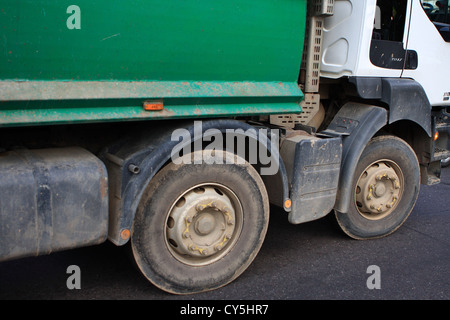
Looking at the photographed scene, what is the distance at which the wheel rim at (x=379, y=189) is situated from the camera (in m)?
4.10

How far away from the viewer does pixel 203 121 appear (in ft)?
10.1

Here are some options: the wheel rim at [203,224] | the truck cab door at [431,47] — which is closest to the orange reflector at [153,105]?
the wheel rim at [203,224]

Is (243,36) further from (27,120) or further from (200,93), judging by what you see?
Result: (27,120)

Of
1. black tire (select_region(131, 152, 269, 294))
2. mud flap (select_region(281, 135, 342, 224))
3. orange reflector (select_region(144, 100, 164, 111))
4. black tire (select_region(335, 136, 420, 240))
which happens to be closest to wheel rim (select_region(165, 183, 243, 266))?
black tire (select_region(131, 152, 269, 294))

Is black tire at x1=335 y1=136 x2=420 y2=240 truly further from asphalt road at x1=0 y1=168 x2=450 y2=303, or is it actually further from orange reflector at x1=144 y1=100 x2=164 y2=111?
orange reflector at x1=144 y1=100 x2=164 y2=111

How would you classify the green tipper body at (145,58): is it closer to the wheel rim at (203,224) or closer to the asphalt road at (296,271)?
the wheel rim at (203,224)

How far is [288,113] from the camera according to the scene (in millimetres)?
3508

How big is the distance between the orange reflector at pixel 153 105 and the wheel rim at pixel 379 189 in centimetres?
201

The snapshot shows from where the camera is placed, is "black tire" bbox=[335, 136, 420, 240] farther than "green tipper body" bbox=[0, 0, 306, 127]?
Yes

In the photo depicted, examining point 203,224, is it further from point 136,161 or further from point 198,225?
point 136,161

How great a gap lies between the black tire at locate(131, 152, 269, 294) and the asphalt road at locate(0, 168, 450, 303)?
0.55 feet

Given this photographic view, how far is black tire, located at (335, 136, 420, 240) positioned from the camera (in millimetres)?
4086

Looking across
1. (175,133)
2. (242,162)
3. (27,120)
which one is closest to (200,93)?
(175,133)

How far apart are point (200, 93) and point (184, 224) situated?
85cm
